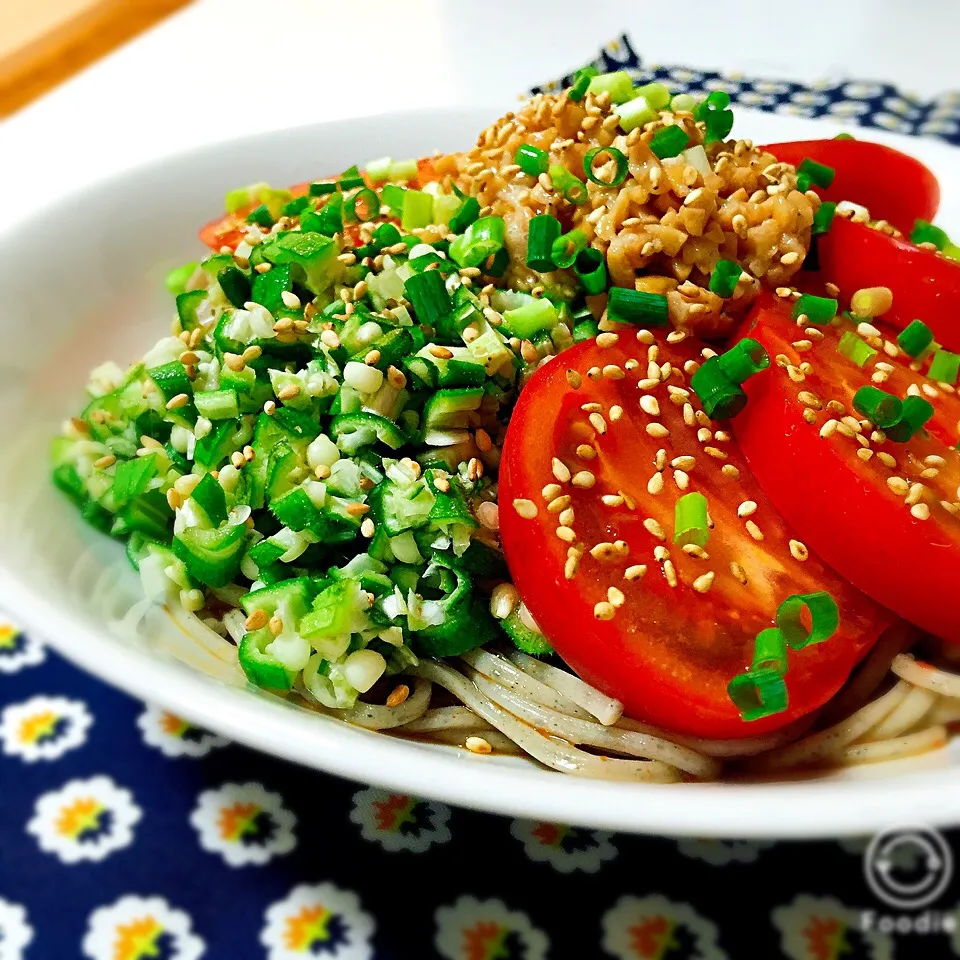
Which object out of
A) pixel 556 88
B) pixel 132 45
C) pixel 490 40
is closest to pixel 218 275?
pixel 556 88

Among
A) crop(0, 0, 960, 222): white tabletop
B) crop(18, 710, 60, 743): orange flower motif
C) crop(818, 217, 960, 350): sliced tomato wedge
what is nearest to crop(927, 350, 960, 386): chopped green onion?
crop(818, 217, 960, 350): sliced tomato wedge

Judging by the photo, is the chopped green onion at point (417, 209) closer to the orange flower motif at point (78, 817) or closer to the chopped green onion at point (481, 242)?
the chopped green onion at point (481, 242)

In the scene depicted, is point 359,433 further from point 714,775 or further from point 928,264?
point 928,264

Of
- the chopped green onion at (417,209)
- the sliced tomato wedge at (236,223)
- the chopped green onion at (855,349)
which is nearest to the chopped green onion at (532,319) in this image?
the chopped green onion at (417,209)

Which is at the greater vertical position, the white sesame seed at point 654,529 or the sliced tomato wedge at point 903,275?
the sliced tomato wedge at point 903,275

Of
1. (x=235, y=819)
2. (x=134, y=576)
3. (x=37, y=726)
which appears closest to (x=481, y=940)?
(x=235, y=819)

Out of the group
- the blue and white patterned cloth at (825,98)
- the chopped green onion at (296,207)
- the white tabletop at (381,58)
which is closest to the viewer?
the chopped green onion at (296,207)
